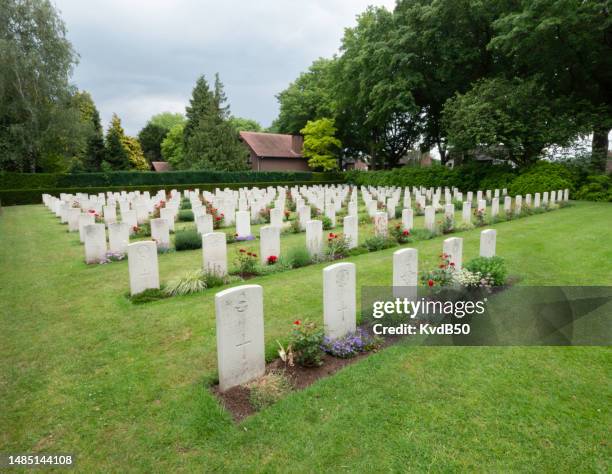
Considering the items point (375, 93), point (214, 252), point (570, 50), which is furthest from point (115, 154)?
point (570, 50)

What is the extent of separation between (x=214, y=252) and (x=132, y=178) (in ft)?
85.8

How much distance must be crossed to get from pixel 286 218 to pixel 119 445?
41.0ft

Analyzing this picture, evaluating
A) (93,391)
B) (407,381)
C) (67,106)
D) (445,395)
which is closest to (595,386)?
(445,395)

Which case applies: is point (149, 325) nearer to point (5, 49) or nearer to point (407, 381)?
point (407, 381)

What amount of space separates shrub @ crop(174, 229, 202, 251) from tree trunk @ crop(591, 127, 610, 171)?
2418cm

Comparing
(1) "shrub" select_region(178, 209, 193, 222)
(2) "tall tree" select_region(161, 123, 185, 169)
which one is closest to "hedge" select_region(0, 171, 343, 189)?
(1) "shrub" select_region(178, 209, 193, 222)

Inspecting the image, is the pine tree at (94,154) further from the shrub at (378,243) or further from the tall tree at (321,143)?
the shrub at (378,243)

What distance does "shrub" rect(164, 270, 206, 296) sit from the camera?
21.2 ft

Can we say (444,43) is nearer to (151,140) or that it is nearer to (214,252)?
(214,252)

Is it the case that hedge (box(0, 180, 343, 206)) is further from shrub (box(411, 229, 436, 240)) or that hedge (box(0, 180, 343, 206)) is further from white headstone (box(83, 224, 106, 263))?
shrub (box(411, 229, 436, 240))

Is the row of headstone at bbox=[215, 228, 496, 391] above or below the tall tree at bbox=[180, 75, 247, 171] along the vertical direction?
below

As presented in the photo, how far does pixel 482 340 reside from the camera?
15.4 feet

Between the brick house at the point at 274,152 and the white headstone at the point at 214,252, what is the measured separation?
40.1 meters

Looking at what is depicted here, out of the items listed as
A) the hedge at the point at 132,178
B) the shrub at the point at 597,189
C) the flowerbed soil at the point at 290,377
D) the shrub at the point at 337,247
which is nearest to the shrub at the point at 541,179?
the shrub at the point at 597,189
